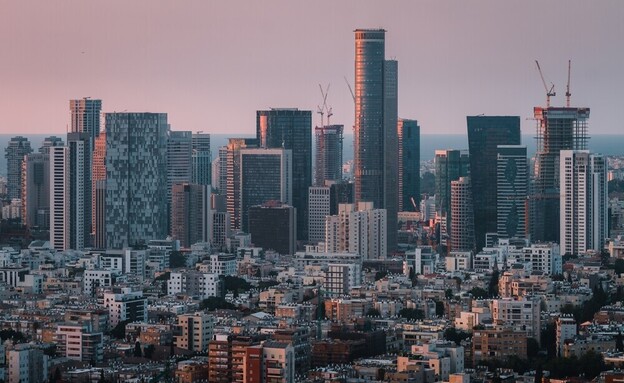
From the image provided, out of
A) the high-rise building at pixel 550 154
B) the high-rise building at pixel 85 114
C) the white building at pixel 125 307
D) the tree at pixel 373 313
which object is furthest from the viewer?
the high-rise building at pixel 85 114

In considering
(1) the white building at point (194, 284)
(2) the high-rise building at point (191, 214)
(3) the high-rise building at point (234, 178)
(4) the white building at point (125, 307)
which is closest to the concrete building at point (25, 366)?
(4) the white building at point (125, 307)

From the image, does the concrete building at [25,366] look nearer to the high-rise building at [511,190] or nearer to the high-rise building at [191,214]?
the high-rise building at [191,214]

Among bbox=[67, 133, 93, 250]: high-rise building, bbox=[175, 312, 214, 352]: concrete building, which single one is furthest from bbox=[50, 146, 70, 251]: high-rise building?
bbox=[175, 312, 214, 352]: concrete building

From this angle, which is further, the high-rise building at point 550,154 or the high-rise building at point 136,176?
the high-rise building at point 136,176

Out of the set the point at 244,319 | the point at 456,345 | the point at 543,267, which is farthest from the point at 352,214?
the point at 456,345

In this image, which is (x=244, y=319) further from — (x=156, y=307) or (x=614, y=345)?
(x=614, y=345)

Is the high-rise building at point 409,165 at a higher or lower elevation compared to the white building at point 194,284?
higher
